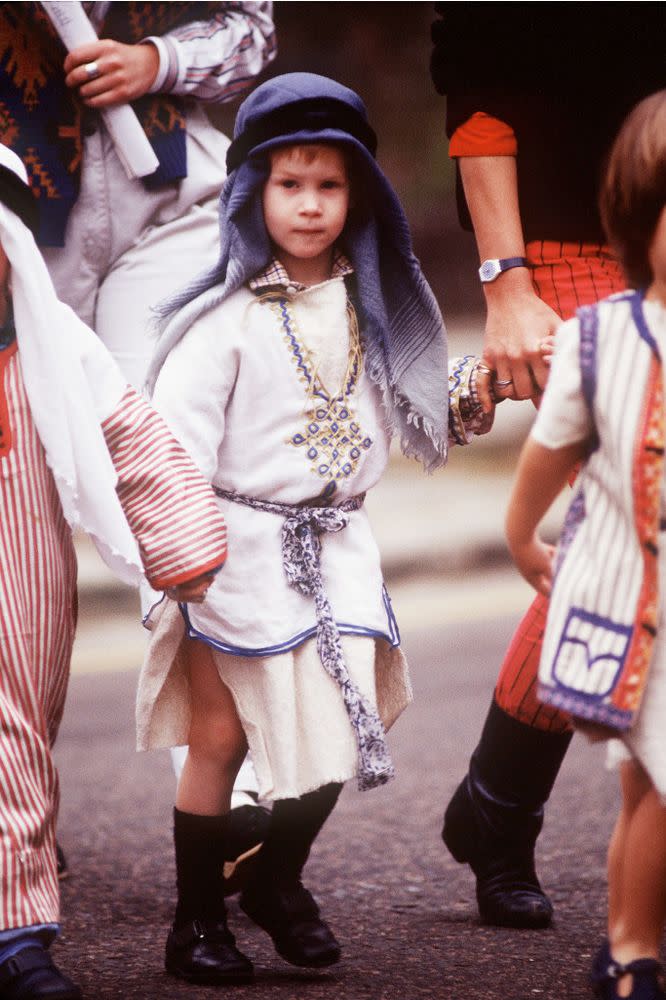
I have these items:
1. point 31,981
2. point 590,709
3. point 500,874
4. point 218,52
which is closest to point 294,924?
point 500,874

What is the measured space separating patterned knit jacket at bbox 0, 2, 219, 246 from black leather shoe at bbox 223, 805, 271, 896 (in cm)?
115

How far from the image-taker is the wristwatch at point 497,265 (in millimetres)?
3170

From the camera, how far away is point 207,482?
292cm

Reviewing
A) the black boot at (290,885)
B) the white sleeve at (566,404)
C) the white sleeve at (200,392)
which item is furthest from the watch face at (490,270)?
the black boot at (290,885)

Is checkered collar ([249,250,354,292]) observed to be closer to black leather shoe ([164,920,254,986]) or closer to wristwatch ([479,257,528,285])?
wristwatch ([479,257,528,285])

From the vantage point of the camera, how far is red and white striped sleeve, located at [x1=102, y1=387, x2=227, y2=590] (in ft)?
9.30

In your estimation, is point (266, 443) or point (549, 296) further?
point (549, 296)

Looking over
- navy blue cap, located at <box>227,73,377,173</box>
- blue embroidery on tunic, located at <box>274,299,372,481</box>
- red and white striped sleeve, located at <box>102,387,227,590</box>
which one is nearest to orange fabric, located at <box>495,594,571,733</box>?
blue embroidery on tunic, located at <box>274,299,372,481</box>

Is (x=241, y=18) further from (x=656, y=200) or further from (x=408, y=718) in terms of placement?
(x=408, y=718)

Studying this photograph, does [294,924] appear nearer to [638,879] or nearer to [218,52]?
[638,879]

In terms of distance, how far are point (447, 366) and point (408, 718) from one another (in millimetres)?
2609

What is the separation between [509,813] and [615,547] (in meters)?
1.11

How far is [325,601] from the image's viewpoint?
3.05m

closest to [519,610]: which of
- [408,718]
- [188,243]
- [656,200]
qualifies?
[408,718]
